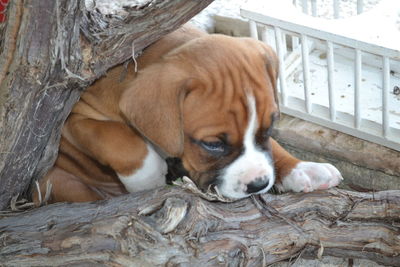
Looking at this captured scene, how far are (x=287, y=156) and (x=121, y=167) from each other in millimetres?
827

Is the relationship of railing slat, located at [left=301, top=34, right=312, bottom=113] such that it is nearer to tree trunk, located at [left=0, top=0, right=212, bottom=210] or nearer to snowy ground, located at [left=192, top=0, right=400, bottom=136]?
snowy ground, located at [left=192, top=0, right=400, bottom=136]

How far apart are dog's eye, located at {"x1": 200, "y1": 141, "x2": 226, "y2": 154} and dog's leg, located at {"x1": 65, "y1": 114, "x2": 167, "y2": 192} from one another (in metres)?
0.43

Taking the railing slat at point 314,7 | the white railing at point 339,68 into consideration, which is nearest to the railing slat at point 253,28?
the white railing at point 339,68

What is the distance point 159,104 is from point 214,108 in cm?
25

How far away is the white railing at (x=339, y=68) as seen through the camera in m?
3.61

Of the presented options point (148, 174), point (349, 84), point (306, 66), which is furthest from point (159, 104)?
point (349, 84)

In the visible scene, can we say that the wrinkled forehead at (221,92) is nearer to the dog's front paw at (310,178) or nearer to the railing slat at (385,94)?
the dog's front paw at (310,178)

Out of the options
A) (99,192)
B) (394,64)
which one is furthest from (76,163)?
(394,64)

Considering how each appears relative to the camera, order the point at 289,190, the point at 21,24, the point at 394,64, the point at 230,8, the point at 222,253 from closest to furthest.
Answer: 1. the point at 21,24
2. the point at 222,253
3. the point at 289,190
4. the point at 394,64
5. the point at 230,8

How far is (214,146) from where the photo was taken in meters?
3.07

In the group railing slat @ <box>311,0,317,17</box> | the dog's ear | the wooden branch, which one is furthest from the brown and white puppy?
railing slat @ <box>311,0,317,17</box>

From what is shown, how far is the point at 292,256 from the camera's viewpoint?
10.1 feet

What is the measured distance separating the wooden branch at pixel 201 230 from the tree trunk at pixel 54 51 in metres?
0.33

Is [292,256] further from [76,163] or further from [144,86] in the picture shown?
[76,163]
